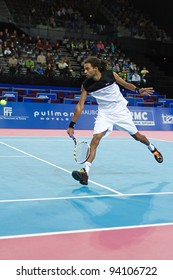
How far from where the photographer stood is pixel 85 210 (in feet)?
18.6

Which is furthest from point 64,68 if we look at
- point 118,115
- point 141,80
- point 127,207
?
point 127,207

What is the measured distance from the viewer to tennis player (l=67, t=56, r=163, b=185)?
7223mm

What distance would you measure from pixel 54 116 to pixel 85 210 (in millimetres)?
14099

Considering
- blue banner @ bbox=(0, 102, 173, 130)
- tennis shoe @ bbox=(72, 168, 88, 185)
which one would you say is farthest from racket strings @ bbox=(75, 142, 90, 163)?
blue banner @ bbox=(0, 102, 173, 130)

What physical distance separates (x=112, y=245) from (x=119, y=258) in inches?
15.6

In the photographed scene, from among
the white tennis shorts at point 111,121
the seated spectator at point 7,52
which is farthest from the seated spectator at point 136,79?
the white tennis shorts at point 111,121

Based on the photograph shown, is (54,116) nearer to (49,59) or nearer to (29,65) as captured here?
(29,65)

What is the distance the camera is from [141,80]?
91.6 ft

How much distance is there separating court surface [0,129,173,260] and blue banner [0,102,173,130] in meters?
8.53

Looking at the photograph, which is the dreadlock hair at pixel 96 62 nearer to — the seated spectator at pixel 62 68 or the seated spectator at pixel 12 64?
the seated spectator at pixel 12 64

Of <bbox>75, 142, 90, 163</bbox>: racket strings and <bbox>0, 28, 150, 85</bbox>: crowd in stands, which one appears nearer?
<bbox>75, 142, 90, 163</bbox>: racket strings

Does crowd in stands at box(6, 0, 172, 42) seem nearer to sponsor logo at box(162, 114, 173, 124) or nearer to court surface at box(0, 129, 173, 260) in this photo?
sponsor logo at box(162, 114, 173, 124)

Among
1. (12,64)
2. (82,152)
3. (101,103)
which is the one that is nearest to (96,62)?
(101,103)
